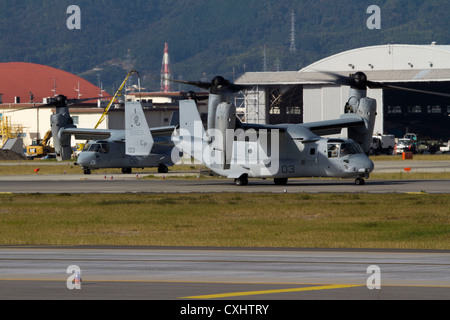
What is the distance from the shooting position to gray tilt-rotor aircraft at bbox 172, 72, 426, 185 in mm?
44750

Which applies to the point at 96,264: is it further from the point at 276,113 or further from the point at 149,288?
the point at 276,113

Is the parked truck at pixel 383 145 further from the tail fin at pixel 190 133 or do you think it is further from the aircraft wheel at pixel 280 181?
the aircraft wheel at pixel 280 181

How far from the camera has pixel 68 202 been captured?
3784 cm

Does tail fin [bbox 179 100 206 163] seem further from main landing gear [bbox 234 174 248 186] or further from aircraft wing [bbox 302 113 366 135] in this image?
aircraft wing [bbox 302 113 366 135]

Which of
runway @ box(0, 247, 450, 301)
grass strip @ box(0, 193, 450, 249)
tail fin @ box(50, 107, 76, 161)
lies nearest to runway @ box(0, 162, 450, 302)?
runway @ box(0, 247, 450, 301)

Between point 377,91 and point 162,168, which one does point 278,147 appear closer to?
point 162,168

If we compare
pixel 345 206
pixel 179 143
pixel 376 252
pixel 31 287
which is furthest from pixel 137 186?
pixel 31 287

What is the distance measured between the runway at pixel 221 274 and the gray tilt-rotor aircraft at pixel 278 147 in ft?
78.7

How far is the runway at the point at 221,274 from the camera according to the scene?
14586 millimetres

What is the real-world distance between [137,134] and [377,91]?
167 feet

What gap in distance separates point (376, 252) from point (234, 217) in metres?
11.4

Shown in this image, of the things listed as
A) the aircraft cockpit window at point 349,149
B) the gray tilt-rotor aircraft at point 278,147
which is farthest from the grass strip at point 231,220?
the aircraft cockpit window at point 349,149

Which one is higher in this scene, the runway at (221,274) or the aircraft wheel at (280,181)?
the runway at (221,274)
